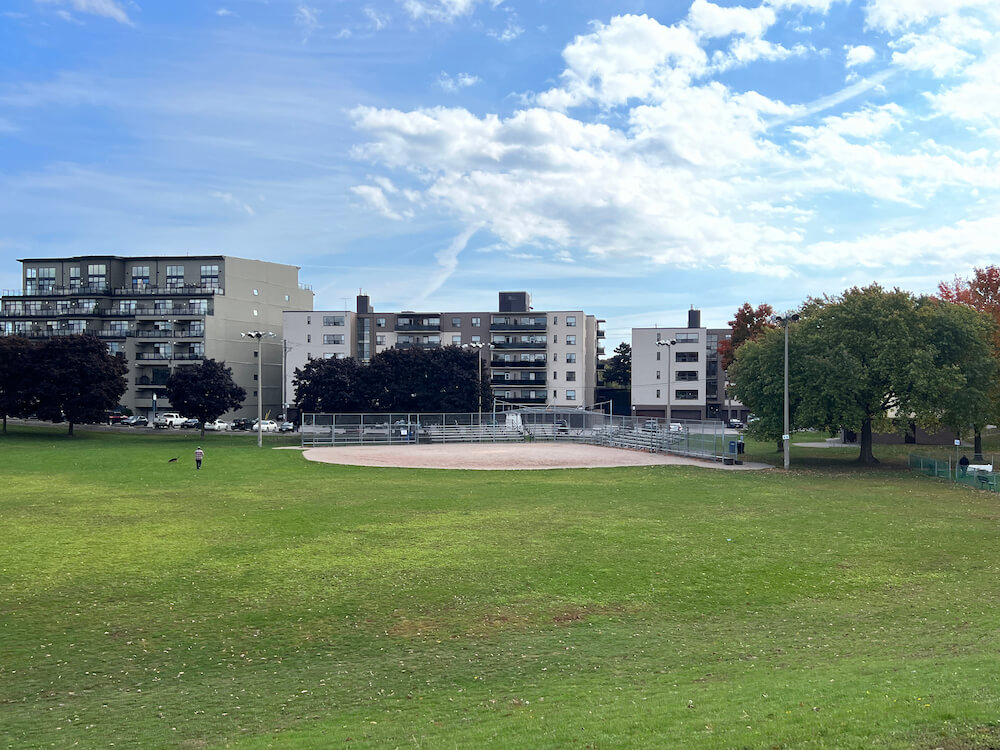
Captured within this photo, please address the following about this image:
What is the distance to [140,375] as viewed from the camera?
109 metres

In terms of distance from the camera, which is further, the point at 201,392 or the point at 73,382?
the point at 201,392

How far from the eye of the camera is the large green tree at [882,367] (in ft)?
146

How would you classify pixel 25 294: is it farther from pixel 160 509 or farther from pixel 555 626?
pixel 555 626

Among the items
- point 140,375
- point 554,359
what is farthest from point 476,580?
point 140,375

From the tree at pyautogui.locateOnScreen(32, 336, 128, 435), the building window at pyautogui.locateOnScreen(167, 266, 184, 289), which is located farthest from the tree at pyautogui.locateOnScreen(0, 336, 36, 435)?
the building window at pyautogui.locateOnScreen(167, 266, 184, 289)

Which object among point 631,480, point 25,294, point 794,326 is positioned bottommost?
point 631,480

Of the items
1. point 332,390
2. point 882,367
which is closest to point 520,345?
point 332,390

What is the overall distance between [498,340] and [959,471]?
76.5 m

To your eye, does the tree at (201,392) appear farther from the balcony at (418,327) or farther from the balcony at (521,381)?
the balcony at (521,381)

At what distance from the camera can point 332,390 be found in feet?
263

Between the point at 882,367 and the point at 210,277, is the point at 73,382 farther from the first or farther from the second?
the point at 882,367

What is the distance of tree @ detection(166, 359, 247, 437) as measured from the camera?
74.1m

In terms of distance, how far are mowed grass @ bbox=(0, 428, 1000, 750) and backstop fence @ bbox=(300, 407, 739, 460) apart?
3628cm

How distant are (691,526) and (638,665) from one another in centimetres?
1369
